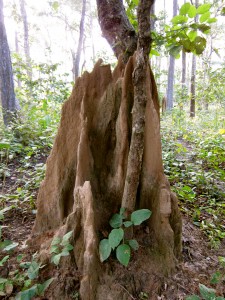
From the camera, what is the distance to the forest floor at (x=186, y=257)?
1938 millimetres

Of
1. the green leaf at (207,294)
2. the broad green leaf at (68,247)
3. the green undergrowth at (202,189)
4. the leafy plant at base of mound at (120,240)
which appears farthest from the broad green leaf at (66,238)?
the green undergrowth at (202,189)

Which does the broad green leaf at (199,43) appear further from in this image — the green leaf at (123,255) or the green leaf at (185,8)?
the green leaf at (123,255)

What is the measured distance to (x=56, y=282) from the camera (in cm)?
191

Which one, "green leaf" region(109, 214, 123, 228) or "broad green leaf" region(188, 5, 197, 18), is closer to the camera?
"broad green leaf" region(188, 5, 197, 18)

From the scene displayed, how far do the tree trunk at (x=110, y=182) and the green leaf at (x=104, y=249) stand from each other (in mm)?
44

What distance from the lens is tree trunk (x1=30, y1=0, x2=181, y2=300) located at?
6.03ft

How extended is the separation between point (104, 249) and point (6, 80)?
226 inches

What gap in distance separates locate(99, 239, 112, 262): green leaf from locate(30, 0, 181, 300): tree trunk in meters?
0.04

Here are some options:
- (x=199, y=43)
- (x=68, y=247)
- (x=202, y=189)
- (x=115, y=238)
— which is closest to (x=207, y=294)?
(x=115, y=238)

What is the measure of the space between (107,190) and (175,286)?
3.06 ft

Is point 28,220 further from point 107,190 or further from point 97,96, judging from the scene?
point 97,96

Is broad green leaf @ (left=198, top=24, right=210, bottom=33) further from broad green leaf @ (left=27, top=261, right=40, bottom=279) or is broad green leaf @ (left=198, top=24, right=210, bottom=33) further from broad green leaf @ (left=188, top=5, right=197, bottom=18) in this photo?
broad green leaf @ (left=27, top=261, right=40, bottom=279)

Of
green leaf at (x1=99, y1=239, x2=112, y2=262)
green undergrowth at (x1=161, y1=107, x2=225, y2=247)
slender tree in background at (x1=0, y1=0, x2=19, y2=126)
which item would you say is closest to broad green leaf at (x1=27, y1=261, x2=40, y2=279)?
green leaf at (x1=99, y1=239, x2=112, y2=262)

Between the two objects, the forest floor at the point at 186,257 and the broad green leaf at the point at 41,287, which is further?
the forest floor at the point at 186,257
